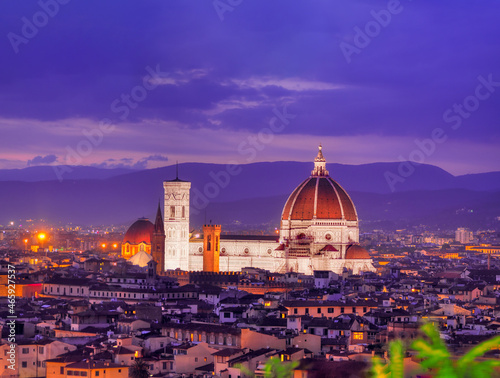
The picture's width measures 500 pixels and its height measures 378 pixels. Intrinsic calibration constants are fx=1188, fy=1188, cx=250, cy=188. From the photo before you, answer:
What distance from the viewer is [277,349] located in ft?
127

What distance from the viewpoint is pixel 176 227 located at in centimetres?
11206

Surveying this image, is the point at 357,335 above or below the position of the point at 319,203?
below

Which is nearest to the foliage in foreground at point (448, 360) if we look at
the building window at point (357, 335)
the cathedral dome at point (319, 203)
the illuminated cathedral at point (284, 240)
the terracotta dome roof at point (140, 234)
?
the building window at point (357, 335)

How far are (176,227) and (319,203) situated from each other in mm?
13660

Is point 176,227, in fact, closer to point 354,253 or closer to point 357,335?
point 354,253

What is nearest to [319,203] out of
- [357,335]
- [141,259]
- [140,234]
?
[141,259]

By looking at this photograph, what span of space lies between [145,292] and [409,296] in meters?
16.6

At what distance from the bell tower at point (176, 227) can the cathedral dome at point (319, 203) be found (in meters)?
9.80

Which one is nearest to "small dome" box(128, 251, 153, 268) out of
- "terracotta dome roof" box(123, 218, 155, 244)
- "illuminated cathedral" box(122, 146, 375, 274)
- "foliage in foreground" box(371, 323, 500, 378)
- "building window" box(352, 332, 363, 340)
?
"illuminated cathedral" box(122, 146, 375, 274)

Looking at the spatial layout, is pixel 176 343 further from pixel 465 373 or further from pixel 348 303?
pixel 465 373

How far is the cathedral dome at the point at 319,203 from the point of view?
365 feet

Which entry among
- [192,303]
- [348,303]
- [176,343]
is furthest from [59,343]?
[192,303]

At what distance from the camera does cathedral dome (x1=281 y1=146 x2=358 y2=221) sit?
111 meters

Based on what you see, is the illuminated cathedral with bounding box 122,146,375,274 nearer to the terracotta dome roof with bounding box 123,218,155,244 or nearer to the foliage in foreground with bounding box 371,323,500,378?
the terracotta dome roof with bounding box 123,218,155,244
